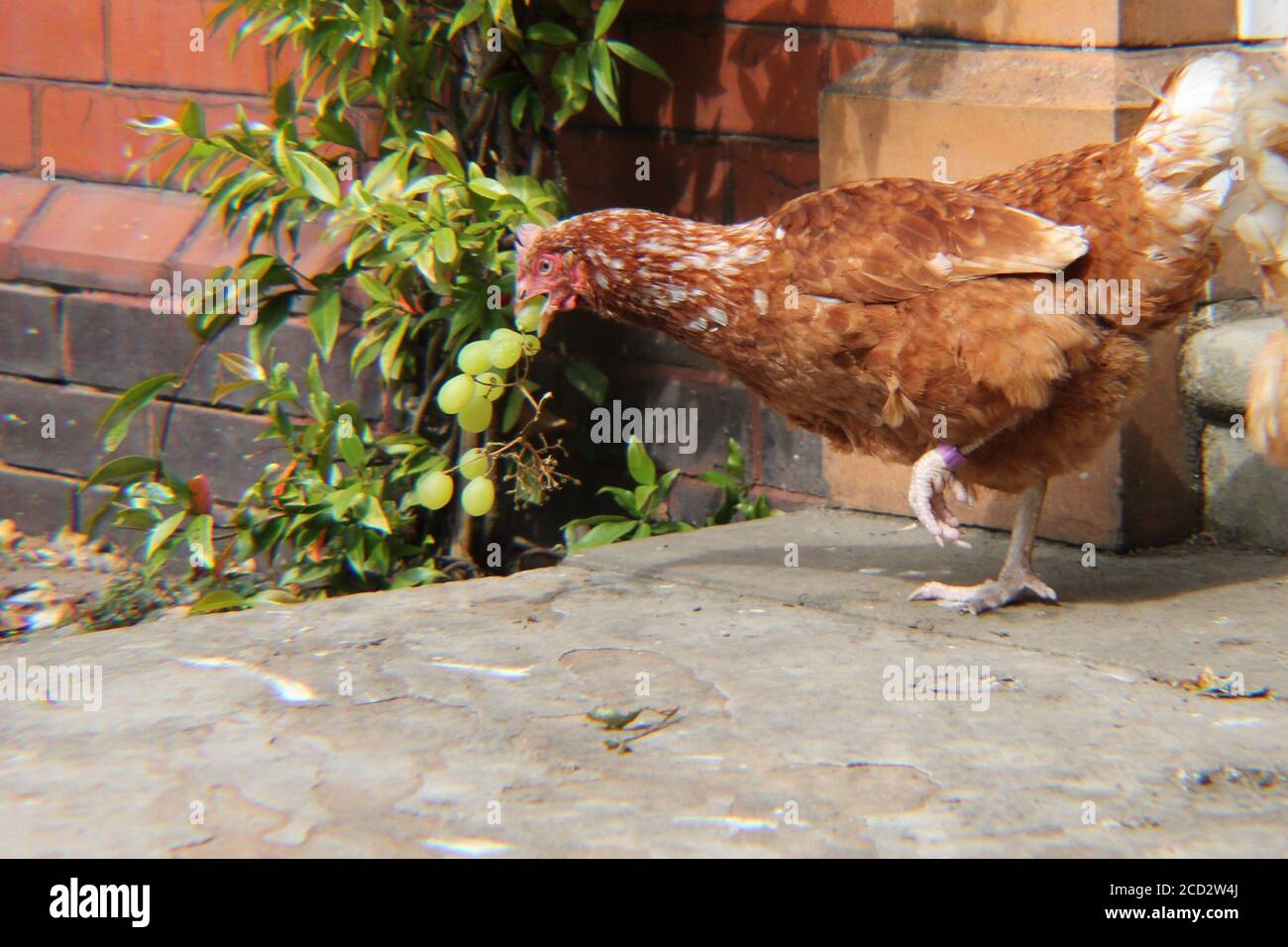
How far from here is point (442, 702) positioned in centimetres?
277

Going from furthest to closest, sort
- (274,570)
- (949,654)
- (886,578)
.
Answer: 1. (274,570)
2. (886,578)
3. (949,654)

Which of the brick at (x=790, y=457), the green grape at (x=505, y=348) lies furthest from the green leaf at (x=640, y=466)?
the green grape at (x=505, y=348)

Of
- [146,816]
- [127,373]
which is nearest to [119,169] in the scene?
[127,373]

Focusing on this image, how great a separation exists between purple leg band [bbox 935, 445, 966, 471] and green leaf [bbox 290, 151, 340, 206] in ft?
6.13

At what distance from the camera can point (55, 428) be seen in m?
5.78

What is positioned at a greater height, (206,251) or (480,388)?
(206,251)

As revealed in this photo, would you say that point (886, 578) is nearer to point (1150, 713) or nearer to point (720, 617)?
point (720, 617)

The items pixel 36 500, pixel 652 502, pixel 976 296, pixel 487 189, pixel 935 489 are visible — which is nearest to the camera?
pixel 976 296

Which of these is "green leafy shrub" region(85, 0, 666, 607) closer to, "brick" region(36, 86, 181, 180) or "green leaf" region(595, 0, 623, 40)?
"green leaf" region(595, 0, 623, 40)

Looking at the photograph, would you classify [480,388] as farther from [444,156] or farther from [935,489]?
[935,489]

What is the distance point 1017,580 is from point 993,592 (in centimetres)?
6

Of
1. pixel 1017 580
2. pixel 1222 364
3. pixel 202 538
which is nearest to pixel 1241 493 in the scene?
pixel 1222 364

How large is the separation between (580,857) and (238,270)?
2765mm

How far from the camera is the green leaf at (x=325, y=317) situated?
421 centimetres
